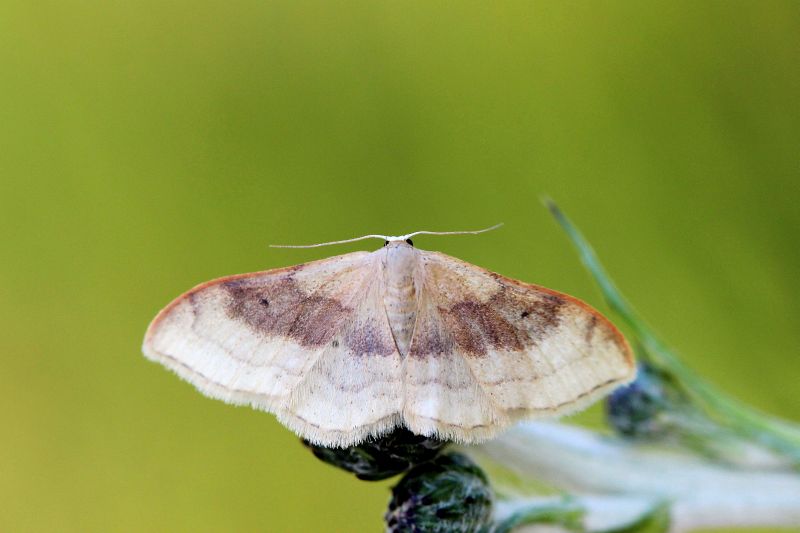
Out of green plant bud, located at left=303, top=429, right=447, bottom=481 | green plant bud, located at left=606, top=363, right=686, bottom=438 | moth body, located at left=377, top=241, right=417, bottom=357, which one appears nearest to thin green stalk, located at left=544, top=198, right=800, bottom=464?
green plant bud, located at left=606, top=363, right=686, bottom=438

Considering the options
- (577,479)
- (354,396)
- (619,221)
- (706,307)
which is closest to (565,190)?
(619,221)

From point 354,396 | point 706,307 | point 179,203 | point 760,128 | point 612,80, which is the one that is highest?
point 179,203

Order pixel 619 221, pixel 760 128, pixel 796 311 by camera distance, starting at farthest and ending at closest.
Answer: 1. pixel 619 221
2. pixel 760 128
3. pixel 796 311

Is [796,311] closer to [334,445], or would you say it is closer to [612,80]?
[612,80]

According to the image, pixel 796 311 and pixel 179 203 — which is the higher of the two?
pixel 179 203

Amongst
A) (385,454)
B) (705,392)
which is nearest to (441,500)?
(385,454)

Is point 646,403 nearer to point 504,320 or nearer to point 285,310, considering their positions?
point 504,320

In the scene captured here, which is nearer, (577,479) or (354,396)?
(354,396)

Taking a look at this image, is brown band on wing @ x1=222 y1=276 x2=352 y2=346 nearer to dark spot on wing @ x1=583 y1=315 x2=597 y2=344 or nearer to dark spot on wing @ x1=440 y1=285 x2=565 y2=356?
dark spot on wing @ x1=440 y1=285 x2=565 y2=356
